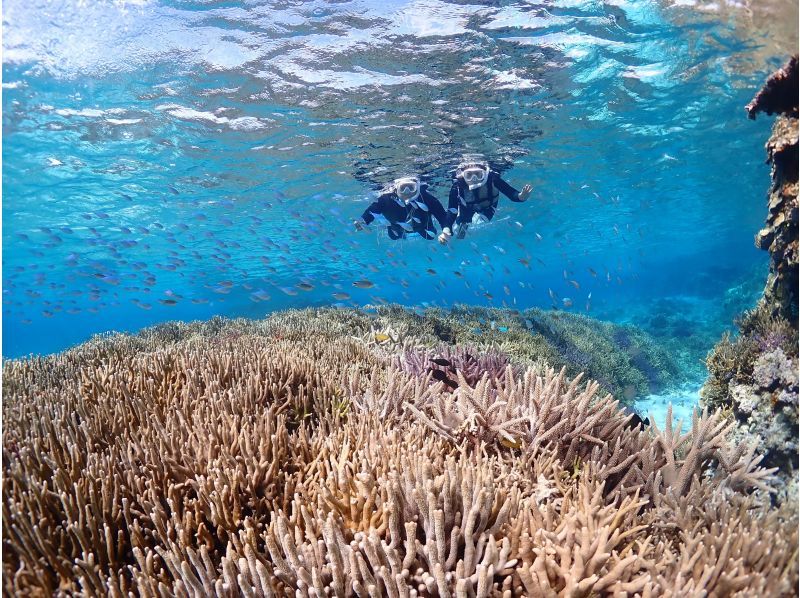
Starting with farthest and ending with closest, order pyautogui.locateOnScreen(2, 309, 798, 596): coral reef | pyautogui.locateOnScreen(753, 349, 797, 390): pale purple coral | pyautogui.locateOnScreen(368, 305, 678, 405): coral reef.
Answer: pyautogui.locateOnScreen(368, 305, 678, 405): coral reef
pyautogui.locateOnScreen(753, 349, 797, 390): pale purple coral
pyautogui.locateOnScreen(2, 309, 798, 596): coral reef

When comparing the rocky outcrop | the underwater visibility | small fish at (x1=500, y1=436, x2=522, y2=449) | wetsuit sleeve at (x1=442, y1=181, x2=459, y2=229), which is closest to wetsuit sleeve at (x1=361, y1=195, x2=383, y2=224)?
the underwater visibility

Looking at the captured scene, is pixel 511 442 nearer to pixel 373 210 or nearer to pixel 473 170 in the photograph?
pixel 373 210

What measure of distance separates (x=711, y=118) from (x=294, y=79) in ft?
54.5

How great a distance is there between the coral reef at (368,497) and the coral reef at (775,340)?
1.09 feet

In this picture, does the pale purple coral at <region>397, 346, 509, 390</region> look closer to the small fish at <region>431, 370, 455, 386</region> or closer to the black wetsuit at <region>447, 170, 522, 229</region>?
the small fish at <region>431, 370, 455, 386</region>

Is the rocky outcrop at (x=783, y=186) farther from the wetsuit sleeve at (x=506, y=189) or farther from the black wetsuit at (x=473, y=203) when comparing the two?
the black wetsuit at (x=473, y=203)

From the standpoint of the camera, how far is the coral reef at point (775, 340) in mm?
4172

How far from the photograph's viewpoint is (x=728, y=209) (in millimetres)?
38188

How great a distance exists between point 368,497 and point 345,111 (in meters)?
14.6

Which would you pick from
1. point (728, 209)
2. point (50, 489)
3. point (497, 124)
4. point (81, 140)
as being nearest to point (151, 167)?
point (81, 140)

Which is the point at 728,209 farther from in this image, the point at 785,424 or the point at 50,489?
the point at 50,489

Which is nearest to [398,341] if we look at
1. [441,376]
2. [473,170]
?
[441,376]

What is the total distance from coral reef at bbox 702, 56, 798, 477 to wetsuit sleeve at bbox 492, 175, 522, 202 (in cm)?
645

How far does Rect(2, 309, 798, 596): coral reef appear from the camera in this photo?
207 centimetres
